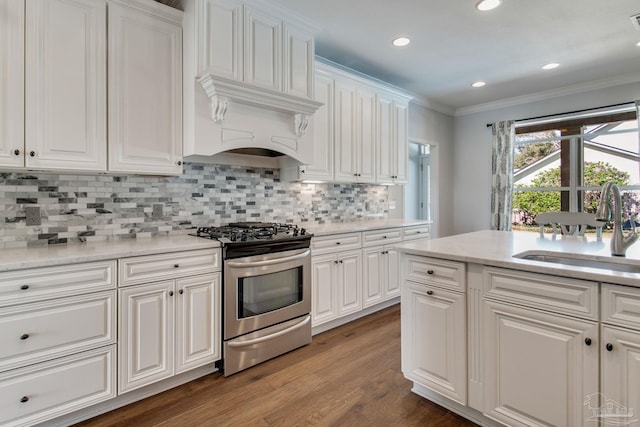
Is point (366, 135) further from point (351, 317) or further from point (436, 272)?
point (436, 272)

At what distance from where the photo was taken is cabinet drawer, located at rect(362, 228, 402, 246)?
3.39m

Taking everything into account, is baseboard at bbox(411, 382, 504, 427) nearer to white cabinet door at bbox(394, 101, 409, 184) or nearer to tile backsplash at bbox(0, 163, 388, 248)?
tile backsplash at bbox(0, 163, 388, 248)

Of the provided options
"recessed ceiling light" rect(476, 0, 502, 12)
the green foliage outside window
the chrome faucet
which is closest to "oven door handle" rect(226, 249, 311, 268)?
the chrome faucet

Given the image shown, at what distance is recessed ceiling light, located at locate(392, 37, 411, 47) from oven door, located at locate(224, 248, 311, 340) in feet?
7.04

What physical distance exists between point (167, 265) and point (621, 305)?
229cm

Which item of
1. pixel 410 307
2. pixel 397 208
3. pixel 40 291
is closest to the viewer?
pixel 40 291

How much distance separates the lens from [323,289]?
301 cm

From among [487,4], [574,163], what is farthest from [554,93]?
[487,4]

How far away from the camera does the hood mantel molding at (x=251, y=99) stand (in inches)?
90.9

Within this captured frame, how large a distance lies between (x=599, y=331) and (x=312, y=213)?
8.81 feet

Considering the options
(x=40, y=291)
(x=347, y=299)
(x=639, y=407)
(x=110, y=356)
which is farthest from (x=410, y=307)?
(x=40, y=291)

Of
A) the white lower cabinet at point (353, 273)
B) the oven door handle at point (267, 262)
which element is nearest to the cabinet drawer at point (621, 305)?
the white lower cabinet at point (353, 273)

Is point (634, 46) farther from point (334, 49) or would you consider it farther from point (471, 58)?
point (334, 49)

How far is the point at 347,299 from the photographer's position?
322cm
